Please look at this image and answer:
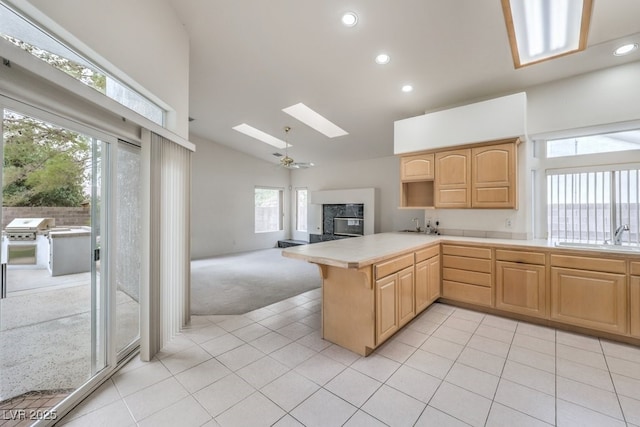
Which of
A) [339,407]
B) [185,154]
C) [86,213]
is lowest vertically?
[339,407]

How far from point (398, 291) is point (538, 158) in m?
2.82

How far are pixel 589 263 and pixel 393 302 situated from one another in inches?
80.1

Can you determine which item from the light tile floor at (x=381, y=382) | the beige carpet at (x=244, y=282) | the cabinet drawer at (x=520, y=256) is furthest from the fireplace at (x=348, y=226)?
the light tile floor at (x=381, y=382)

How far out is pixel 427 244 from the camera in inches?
121

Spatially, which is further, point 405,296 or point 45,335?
point 405,296

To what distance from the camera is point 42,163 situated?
156 centimetres

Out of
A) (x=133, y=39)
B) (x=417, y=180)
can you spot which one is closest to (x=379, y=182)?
(x=417, y=180)

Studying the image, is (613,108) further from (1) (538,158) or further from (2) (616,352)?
(2) (616,352)

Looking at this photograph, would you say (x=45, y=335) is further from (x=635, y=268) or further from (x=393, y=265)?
(x=635, y=268)

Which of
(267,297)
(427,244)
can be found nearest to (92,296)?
(267,297)

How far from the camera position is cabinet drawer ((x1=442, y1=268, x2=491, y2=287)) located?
3.15 metres

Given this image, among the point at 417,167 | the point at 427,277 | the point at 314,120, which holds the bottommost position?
the point at 427,277

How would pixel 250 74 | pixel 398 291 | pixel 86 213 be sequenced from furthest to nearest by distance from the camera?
pixel 250 74 → pixel 398 291 → pixel 86 213

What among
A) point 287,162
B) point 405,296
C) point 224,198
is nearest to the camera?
point 405,296
